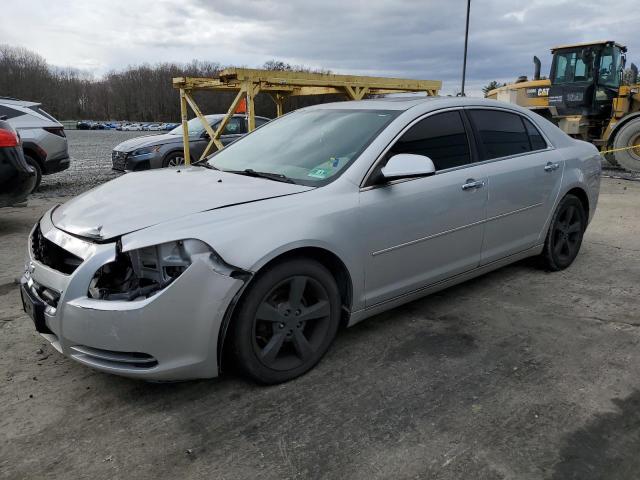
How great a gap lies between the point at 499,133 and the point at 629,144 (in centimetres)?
998

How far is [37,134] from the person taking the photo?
29.8ft

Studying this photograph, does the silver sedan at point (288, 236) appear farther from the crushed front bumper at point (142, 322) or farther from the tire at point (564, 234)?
the tire at point (564, 234)

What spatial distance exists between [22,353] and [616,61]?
14.8 m

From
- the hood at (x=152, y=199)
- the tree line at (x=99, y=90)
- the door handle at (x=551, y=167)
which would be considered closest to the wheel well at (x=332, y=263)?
the hood at (x=152, y=199)

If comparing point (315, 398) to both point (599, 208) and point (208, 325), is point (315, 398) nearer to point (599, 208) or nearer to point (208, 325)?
point (208, 325)

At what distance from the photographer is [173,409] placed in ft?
8.64

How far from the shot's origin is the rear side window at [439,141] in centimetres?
342

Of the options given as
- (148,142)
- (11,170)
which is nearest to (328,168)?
(11,170)

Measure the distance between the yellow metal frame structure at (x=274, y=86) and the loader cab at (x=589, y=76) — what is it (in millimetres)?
4605

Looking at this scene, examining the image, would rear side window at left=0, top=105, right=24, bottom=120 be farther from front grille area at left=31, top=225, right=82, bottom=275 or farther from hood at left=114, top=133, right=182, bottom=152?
front grille area at left=31, top=225, right=82, bottom=275

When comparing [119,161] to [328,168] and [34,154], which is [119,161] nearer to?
[34,154]

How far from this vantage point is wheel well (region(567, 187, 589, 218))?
468cm

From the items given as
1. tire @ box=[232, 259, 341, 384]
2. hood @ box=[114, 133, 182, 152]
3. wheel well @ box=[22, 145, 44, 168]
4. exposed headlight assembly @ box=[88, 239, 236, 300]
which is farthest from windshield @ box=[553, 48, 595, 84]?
exposed headlight assembly @ box=[88, 239, 236, 300]

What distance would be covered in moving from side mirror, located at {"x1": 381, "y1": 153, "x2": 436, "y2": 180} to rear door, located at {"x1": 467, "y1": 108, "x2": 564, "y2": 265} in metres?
0.93
